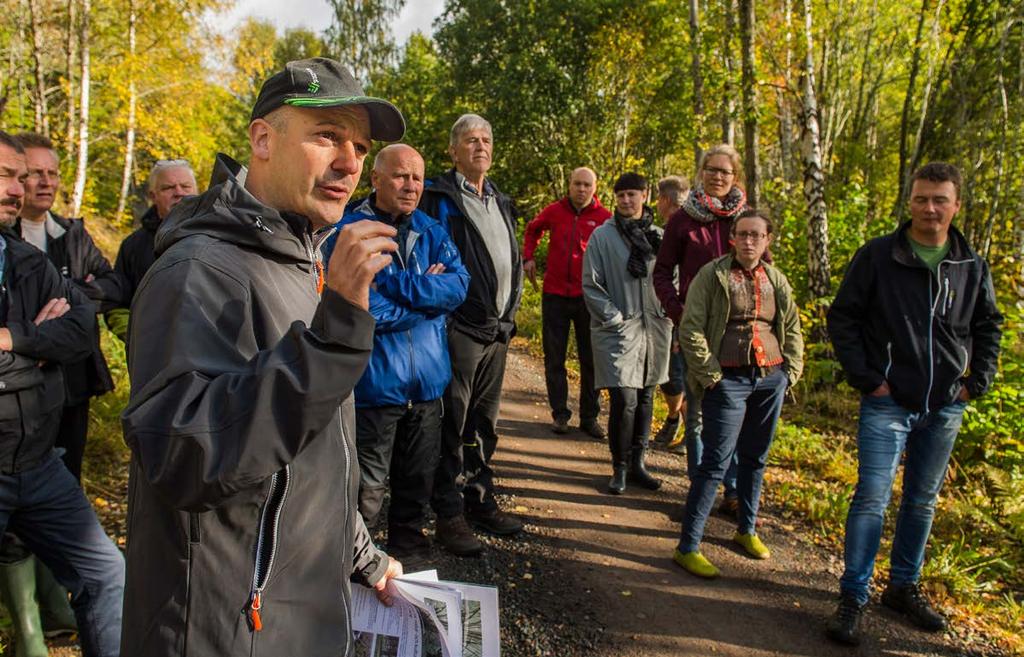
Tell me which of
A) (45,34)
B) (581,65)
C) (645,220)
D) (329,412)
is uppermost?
(581,65)

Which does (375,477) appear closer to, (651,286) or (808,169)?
(651,286)

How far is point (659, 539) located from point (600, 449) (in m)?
1.73

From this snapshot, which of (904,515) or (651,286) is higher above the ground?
(651,286)

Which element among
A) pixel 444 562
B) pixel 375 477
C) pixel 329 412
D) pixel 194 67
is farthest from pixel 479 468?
pixel 194 67

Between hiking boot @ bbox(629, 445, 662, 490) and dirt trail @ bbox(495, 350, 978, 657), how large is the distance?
9 cm

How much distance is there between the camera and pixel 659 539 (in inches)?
182

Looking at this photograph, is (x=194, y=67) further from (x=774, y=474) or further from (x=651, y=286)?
(x=774, y=474)

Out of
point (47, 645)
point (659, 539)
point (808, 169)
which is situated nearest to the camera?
point (47, 645)

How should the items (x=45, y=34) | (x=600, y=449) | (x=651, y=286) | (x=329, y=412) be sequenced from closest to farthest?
(x=329, y=412), (x=651, y=286), (x=600, y=449), (x=45, y=34)

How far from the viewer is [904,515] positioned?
3883 mm

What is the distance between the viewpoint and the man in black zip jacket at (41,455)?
8.23 feet

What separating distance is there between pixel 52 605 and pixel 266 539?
9.10ft

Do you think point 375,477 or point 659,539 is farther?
point 659,539

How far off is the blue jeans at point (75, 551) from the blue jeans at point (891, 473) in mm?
3553
